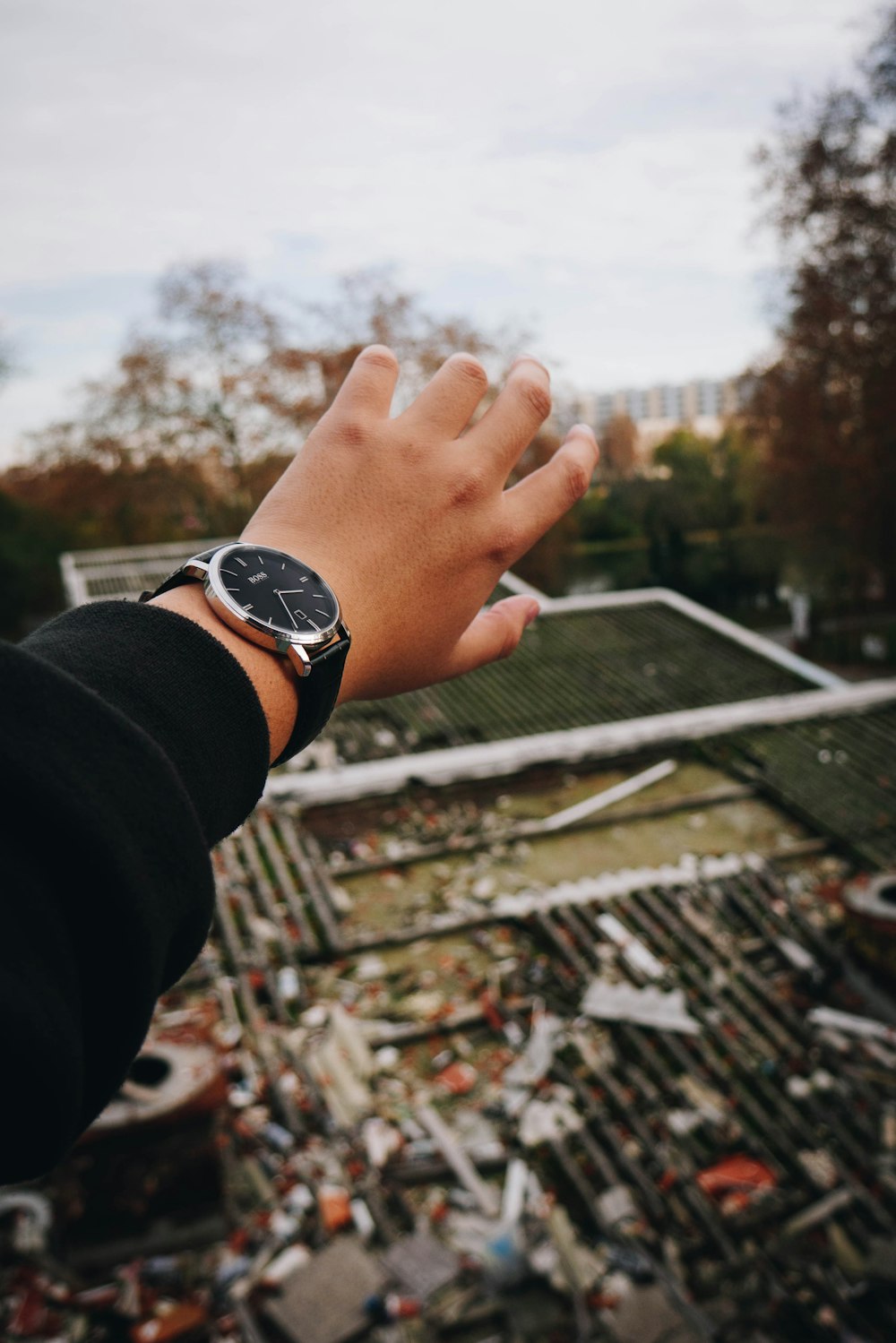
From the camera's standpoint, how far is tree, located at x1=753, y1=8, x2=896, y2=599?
20109 mm

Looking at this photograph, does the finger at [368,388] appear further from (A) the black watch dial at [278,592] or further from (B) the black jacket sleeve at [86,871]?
(B) the black jacket sleeve at [86,871]

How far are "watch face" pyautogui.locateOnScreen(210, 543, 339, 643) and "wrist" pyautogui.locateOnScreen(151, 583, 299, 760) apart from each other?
0.04m

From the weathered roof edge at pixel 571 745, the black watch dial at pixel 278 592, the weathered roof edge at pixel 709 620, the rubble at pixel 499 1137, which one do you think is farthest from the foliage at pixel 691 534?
the black watch dial at pixel 278 592

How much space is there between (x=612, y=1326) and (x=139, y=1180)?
2.09 metres

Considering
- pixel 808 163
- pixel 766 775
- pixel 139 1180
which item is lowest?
pixel 766 775

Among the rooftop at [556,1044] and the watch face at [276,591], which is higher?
the watch face at [276,591]

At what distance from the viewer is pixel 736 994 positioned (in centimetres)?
538

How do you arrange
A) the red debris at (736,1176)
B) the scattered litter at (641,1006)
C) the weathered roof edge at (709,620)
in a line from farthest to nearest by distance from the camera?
the weathered roof edge at (709,620)
the scattered litter at (641,1006)
the red debris at (736,1176)

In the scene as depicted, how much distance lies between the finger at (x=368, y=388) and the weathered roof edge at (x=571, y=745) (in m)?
6.33

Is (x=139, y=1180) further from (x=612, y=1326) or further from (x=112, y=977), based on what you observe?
(x=112, y=977)

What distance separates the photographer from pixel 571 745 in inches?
340

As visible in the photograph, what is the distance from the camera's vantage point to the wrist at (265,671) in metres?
1.16

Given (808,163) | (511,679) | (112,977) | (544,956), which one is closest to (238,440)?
(511,679)

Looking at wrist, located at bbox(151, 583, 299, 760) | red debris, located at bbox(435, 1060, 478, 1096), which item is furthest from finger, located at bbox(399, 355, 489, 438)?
red debris, located at bbox(435, 1060, 478, 1096)
